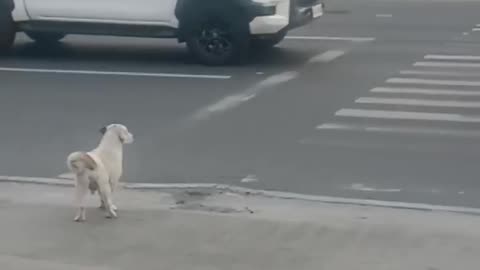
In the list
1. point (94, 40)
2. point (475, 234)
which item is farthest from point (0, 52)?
point (475, 234)

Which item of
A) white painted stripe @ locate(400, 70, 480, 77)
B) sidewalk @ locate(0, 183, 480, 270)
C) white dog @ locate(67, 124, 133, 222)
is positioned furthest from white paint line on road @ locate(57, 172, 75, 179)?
white painted stripe @ locate(400, 70, 480, 77)

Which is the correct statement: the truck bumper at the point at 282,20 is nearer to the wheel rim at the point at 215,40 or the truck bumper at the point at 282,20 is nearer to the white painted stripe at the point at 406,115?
the wheel rim at the point at 215,40

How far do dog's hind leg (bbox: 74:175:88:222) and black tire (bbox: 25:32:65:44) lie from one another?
8844mm

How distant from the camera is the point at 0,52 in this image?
1684 centimetres

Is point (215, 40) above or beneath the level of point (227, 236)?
beneath

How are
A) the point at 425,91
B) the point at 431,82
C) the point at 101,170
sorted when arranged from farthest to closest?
the point at 431,82, the point at 425,91, the point at 101,170

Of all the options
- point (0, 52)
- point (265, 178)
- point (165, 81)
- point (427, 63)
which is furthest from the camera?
point (0, 52)

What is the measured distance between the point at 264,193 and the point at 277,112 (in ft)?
10.7

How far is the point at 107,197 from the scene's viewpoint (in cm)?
820

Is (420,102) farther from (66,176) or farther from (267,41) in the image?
(66,176)

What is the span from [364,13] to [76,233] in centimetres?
1483

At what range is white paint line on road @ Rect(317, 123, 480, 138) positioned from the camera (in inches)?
445

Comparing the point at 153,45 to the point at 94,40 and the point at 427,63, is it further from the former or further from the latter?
the point at 427,63

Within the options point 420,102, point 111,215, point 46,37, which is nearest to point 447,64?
point 420,102
